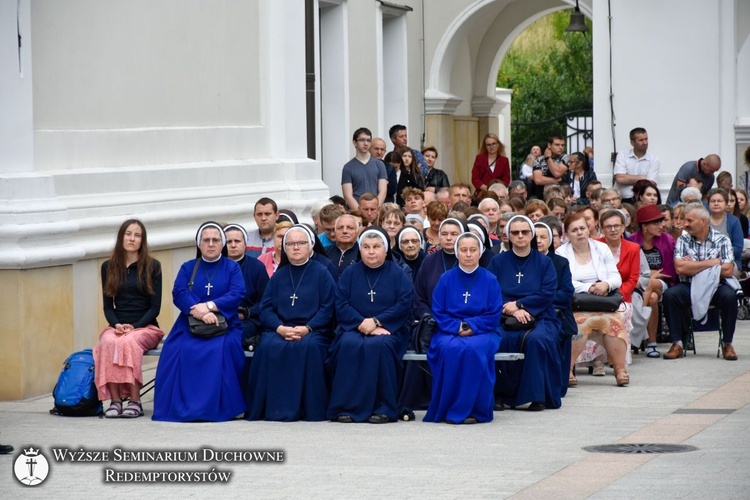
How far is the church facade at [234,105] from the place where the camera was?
40.9ft

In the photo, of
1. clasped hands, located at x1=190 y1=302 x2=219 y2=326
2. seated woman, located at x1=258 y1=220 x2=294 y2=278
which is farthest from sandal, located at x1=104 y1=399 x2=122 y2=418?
seated woman, located at x1=258 y1=220 x2=294 y2=278

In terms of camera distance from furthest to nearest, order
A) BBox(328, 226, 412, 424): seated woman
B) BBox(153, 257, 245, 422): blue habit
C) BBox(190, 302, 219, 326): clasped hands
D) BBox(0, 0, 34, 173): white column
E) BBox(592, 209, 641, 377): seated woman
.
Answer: BBox(592, 209, 641, 377): seated woman → BBox(0, 0, 34, 173): white column → BBox(190, 302, 219, 326): clasped hands → BBox(153, 257, 245, 422): blue habit → BBox(328, 226, 412, 424): seated woman

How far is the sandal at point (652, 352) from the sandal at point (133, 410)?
531 centimetres

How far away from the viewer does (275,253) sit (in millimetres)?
12828

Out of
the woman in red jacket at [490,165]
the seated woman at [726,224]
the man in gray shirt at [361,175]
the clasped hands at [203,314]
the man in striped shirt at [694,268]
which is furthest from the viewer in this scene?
the woman in red jacket at [490,165]

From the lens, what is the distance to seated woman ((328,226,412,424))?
36.9 ft

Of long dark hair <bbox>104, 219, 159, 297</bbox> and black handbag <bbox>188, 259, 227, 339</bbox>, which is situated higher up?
long dark hair <bbox>104, 219, 159, 297</bbox>

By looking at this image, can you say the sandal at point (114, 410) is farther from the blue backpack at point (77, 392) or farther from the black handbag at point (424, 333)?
the black handbag at point (424, 333)

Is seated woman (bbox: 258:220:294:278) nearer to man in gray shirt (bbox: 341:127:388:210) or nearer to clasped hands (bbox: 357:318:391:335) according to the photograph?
clasped hands (bbox: 357:318:391:335)

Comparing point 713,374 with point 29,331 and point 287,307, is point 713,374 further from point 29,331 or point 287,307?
point 29,331

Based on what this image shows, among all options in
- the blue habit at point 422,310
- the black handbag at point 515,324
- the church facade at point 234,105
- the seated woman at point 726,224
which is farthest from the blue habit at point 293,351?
the seated woman at point 726,224

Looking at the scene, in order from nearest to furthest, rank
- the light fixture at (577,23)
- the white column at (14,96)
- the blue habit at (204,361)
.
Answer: the blue habit at (204,361) < the white column at (14,96) < the light fixture at (577,23)

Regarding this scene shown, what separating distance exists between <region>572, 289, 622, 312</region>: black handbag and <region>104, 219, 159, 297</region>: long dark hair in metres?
3.63

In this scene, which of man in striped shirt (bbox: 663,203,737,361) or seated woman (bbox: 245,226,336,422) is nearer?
seated woman (bbox: 245,226,336,422)
